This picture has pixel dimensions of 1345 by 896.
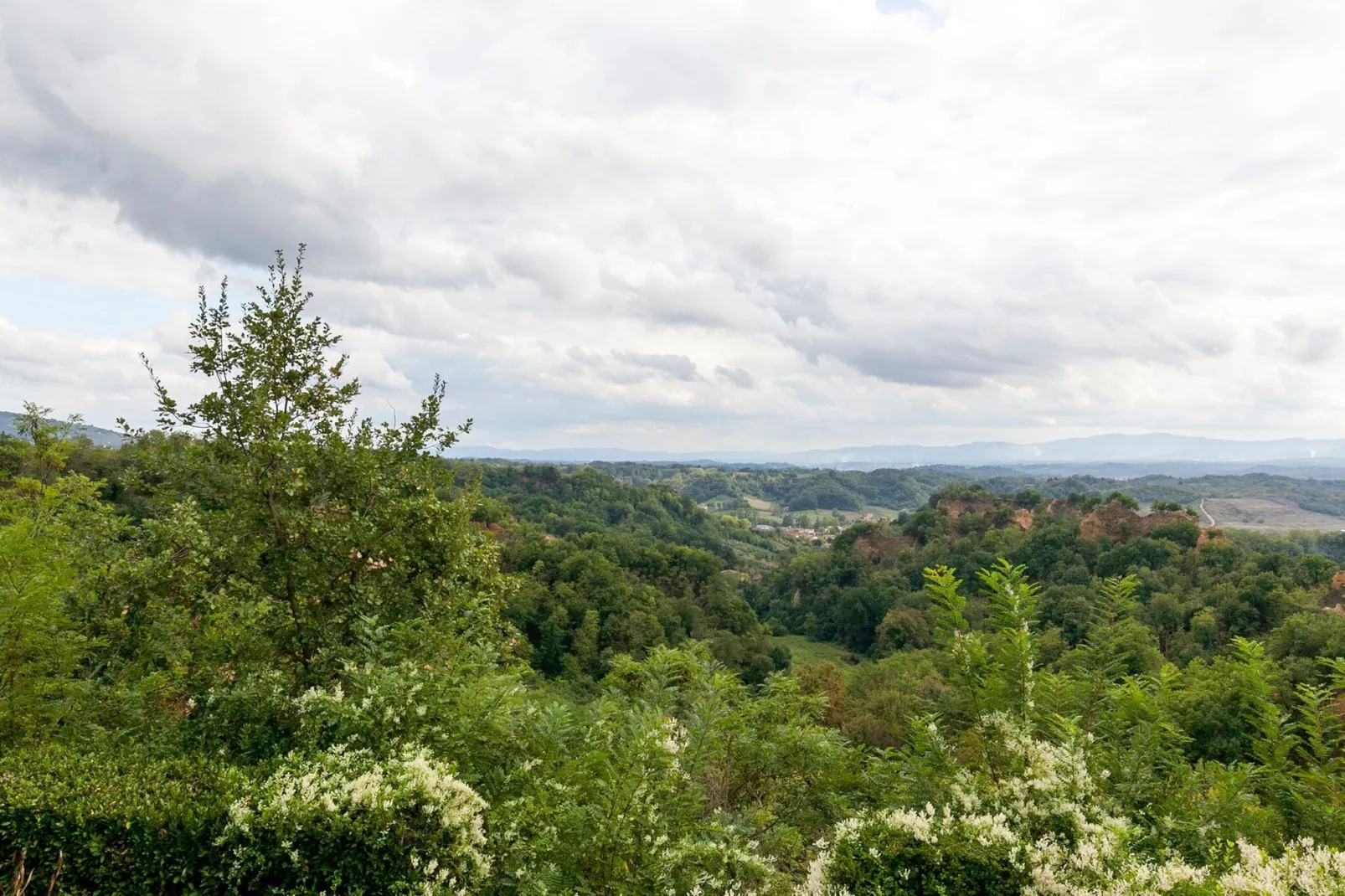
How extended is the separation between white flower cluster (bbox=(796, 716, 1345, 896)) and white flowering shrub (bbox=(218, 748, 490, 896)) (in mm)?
2664

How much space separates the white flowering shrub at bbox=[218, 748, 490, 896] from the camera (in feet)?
15.0

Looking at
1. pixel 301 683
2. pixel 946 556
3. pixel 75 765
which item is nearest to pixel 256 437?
pixel 301 683

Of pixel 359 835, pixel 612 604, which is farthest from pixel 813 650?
pixel 359 835

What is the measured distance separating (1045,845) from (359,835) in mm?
5099

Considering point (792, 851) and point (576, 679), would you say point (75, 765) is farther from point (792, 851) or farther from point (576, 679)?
point (576, 679)

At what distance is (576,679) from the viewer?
4325 cm

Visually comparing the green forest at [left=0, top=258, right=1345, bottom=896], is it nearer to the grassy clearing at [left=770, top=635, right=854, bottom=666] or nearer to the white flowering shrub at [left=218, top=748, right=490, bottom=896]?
the white flowering shrub at [left=218, top=748, right=490, bottom=896]

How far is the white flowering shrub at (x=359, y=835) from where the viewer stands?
459 centimetres

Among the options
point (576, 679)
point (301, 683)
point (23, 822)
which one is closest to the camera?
point (23, 822)

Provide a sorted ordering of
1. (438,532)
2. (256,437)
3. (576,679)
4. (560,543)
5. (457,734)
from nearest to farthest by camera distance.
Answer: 1. (457,734)
2. (256,437)
3. (438,532)
4. (576,679)
5. (560,543)

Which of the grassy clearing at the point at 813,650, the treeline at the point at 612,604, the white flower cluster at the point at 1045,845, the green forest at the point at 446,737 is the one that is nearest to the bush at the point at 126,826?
the green forest at the point at 446,737

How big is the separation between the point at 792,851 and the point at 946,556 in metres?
84.5

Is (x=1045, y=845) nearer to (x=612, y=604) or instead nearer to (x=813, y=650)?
(x=612, y=604)

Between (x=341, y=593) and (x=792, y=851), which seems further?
(x=341, y=593)
